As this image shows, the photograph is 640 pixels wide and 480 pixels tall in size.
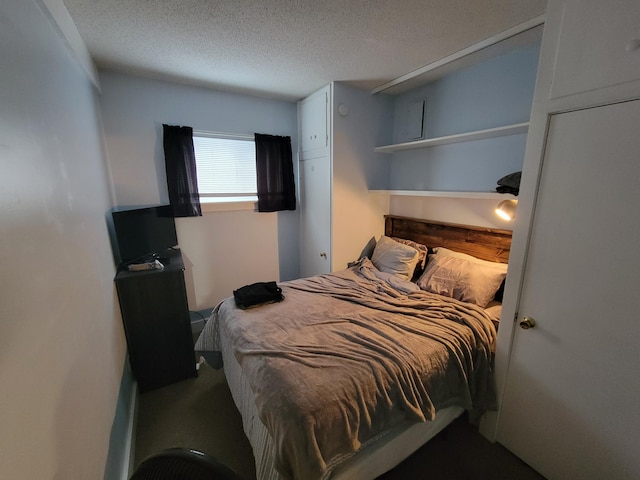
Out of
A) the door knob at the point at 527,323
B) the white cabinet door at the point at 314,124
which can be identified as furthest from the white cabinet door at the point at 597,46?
the white cabinet door at the point at 314,124

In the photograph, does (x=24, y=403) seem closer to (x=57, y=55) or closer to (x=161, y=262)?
(x=57, y=55)

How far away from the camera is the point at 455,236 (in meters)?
2.43

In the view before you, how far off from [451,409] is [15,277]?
2050 millimetres

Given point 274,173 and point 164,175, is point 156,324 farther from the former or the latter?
point 274,173

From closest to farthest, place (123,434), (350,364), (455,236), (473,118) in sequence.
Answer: (350,364)
(123,434)
(473,118)
(455,236)

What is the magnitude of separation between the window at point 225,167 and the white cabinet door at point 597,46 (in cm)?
262

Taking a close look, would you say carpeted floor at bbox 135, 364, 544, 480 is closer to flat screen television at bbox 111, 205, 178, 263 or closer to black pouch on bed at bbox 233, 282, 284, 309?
black pouch on bed at bbox 233, 282, 284, 309

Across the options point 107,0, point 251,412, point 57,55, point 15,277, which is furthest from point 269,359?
point 107,0

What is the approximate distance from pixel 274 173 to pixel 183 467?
2.91 meters

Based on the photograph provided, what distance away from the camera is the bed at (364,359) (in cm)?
116

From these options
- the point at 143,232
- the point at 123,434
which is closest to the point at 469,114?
the point at 143,232

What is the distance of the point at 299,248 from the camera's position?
3555mm

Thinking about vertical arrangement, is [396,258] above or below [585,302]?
below

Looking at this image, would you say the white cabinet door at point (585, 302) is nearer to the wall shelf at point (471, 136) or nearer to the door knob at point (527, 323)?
the door knob at point (527, 323)
